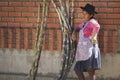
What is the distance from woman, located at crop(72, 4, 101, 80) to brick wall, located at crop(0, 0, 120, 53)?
53cm

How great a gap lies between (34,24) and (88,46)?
139 cm

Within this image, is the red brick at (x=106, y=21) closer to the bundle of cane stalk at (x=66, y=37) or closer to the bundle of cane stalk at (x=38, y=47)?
the bundle of cane stalk at (x=66, y=37)

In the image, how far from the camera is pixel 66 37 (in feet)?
25.7

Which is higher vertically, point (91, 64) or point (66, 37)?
point (66, 37)

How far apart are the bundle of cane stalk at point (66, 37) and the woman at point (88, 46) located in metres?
0.36

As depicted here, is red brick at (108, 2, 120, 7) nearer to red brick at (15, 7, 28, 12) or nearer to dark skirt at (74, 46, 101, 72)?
dark skirt at (74, 46, 101, 72)

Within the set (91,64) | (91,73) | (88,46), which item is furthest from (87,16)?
(91,73)

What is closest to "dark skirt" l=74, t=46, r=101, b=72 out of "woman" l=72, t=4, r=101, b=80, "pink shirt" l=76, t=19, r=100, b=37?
"woman" l=72, t=4, r=101, b=80

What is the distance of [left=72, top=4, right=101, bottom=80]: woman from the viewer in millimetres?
7289

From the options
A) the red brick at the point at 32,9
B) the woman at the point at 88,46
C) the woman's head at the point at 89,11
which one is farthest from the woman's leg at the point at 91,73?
the red brick at the point at 32,9

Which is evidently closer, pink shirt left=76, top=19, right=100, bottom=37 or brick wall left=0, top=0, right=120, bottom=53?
pink shirt left=76, top=19, right=100, bottom=37

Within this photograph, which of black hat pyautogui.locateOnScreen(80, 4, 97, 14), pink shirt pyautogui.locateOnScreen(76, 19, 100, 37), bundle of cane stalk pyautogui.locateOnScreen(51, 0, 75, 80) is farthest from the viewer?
bundle of cane stalk pyautogui.locateOnScreen(51, 0, 75, 80)

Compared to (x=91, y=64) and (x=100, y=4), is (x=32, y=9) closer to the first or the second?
(x=100, y=4)

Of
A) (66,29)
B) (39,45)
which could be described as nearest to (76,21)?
(66,29)
